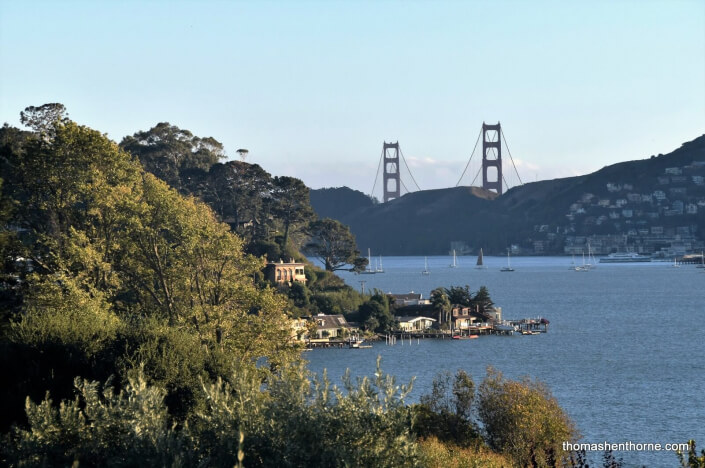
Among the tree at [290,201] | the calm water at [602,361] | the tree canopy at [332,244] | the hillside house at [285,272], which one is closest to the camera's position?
the calm water at [602,361]

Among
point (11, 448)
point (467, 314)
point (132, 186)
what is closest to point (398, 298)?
point (467, 314)

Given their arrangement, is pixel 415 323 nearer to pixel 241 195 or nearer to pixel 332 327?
pixel 332 327

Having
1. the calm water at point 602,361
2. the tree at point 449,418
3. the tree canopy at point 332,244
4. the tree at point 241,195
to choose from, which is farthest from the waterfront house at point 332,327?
the tree at point 449,418

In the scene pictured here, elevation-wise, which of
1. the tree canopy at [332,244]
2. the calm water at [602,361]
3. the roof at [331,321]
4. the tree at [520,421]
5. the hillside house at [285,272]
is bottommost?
the calm water at [602,361]

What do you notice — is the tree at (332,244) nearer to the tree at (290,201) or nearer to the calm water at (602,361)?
the tree at (290,201)

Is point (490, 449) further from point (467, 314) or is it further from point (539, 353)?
point (467, 314)

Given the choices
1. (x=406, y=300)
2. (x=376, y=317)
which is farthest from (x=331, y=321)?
(x=406, y=300)
